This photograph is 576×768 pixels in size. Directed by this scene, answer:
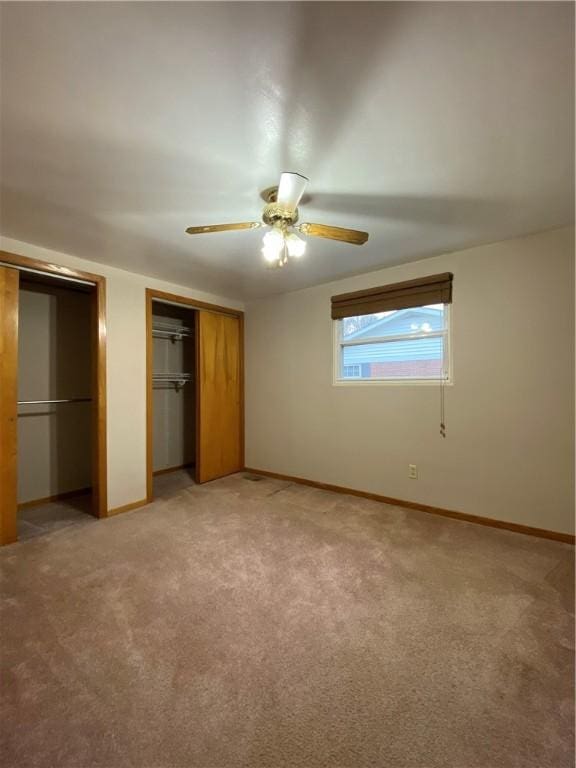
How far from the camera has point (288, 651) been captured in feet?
4.70

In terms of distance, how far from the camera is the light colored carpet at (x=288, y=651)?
107 centimetres


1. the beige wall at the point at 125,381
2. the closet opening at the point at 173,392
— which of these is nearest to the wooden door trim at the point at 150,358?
the beige wall at the point at 125,381

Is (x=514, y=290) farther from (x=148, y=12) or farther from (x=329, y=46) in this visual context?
(x=148, y=12)

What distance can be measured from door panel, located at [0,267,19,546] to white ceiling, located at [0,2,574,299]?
0.47 m

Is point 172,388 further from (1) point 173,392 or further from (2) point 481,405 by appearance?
(2) point 481,405

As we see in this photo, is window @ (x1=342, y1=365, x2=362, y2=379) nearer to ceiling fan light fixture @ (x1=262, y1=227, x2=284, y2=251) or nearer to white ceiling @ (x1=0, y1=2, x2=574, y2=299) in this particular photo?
white ceiling @ (x1=0, y1=2, x2=574, y2=299)

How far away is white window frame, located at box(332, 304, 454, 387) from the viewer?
2.92 metres

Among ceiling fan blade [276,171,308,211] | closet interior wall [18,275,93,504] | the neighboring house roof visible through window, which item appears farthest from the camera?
closet interior wall [18,275,93,504]

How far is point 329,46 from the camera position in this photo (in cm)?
107

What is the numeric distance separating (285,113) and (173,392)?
154 inches

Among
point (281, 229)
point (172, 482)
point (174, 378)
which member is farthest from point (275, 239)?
point (172, 482)

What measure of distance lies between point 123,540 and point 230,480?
1.68 meters

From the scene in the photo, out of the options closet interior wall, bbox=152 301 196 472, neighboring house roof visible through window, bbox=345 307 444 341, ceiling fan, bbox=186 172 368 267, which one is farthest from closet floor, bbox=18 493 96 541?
neighboring house roof visible through window, bbox=345 307 444 341

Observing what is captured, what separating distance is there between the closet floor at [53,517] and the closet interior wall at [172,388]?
1.15 metres
